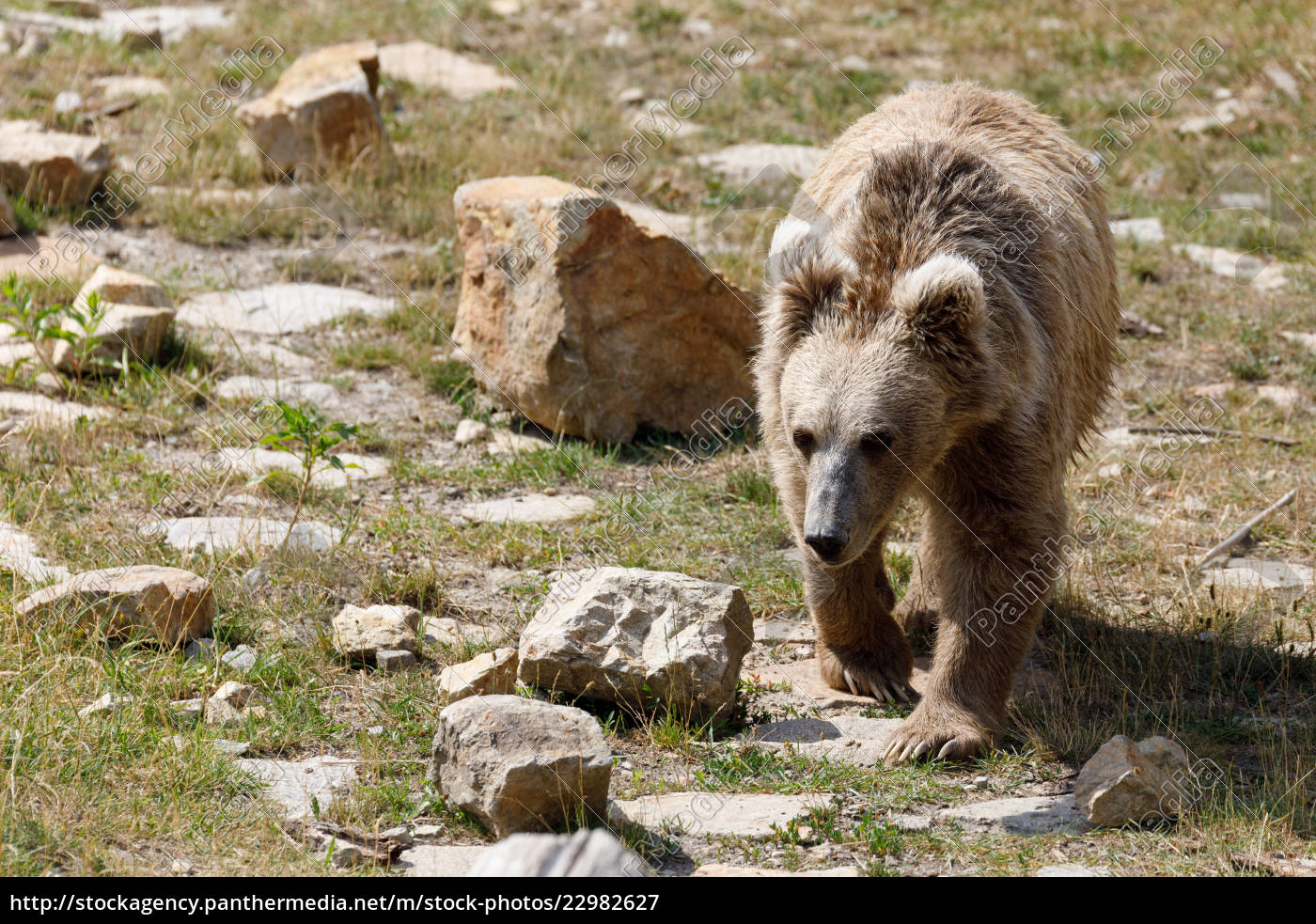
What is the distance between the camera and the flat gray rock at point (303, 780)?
13.1 feet

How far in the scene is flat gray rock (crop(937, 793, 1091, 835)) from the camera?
4055 millimetres

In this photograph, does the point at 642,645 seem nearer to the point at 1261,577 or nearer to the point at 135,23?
the point at 1261,577

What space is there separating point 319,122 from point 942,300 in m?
6.59

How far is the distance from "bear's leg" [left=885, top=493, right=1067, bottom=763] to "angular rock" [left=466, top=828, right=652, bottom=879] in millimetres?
2129

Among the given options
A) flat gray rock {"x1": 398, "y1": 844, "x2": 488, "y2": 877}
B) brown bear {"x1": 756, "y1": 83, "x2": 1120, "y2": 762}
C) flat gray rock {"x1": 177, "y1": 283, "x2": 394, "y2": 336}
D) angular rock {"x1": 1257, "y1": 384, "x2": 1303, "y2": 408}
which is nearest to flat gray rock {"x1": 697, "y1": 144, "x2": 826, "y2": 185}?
flat gray rock {"x1": 177, "y1": 283, "x2": 394, "y2": 336}

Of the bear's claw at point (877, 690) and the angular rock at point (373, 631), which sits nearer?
the angular rock at point (373, 631)

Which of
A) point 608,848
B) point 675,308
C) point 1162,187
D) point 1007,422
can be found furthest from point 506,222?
point 1162,187

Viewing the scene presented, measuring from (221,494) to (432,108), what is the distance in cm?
568

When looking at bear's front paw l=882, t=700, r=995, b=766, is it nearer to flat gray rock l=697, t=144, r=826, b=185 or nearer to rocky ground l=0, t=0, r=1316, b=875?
rocky ground l=0, t=0, r=1316, b=875

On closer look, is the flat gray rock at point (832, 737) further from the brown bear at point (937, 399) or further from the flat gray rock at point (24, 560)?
the flat gray rock at point (24, 560)

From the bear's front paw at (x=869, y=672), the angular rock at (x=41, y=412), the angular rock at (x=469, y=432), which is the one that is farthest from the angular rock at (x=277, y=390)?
the bear's front paw at (x=869, y=672)

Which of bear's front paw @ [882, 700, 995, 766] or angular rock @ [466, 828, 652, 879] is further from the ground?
angular rock @ [466, 828, 652, 879]

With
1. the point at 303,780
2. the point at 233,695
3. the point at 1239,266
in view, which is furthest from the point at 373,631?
the point at 1239,266

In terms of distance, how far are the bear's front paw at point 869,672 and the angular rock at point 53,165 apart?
6.74 m
